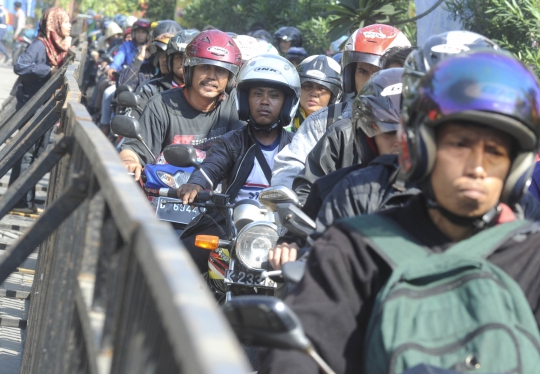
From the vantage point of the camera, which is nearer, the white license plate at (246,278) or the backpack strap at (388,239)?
the backpack strap at (388,239)

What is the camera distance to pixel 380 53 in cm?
720

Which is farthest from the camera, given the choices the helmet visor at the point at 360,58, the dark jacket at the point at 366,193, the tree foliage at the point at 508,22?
the tree foliage at the point at 508,22

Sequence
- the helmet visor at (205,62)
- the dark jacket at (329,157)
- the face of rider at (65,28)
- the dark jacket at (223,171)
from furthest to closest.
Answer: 1. the face of rider at (65,28)
2. the helmet visor at (205,62)
3. the dark jacket at (223,171)
4. the dark jacket at (329,157)

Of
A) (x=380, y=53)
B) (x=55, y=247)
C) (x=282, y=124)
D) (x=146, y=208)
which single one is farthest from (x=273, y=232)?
(x=146, y=208)

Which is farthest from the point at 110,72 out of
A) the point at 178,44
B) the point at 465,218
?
the point at 465,218

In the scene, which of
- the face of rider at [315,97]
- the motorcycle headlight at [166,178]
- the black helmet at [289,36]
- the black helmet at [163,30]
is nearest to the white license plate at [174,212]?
the motorcycle headlight at [166,178]

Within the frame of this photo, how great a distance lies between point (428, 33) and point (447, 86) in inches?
319

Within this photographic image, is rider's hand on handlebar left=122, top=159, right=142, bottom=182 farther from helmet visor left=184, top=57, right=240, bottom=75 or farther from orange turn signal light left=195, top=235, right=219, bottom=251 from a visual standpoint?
helmet visor left=184, top=57, right=240, bottom=75

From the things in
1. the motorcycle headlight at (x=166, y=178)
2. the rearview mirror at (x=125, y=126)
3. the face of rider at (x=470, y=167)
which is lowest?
the motorcycle headlight at (x=166, y=178)

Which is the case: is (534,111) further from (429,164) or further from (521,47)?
(521,47)

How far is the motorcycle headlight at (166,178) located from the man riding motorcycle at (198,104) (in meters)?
0.69

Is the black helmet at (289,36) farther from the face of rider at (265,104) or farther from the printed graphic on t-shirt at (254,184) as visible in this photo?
the printed graphic on t-shirt at (254,184)

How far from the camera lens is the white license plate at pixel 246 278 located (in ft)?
17.4

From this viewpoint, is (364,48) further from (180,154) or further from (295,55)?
(295,55)
